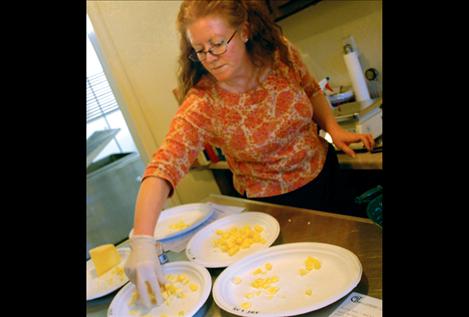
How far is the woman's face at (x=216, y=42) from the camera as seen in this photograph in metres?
1.17

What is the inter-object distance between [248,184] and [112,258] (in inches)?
23.1

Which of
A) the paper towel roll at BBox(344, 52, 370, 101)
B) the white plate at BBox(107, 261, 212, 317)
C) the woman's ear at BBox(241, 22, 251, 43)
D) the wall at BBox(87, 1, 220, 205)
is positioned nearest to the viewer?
the white plate at BBox(107, 261, 212, 317)

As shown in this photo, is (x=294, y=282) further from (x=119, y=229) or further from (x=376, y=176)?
(x=119, y=229)

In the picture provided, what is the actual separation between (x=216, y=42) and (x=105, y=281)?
89 cm

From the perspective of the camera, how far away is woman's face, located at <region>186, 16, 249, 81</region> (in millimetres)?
1165

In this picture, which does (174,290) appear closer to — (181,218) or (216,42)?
(181,218)

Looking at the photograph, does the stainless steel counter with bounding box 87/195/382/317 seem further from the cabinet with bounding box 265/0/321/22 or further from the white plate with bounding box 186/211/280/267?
the cabinet with bounding box 265/0/321/22

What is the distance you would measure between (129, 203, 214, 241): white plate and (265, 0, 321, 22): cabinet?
4.27 feet

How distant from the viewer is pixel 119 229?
279 centimetres

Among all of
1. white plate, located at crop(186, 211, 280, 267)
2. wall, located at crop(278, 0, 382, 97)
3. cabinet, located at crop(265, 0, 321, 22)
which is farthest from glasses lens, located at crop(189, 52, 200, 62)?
wall, located at crop(278, 0, 382, 97)

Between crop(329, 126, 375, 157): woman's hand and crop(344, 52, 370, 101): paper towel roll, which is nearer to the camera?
crop(329, 126, 375, 157): woman's hand

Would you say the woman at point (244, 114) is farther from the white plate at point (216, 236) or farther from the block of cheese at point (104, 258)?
the block of cheese at point (104, 258)

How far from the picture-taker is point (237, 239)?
1.12 meters
